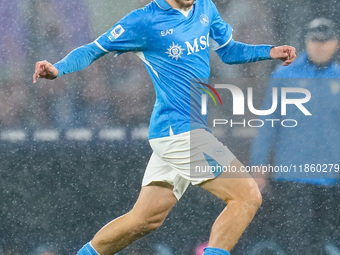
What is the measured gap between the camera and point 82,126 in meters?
5.85

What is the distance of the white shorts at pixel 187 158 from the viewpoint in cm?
413

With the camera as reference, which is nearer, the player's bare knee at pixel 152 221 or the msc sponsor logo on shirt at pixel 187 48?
the msc sponsor logo on shirt at pixel 187 48

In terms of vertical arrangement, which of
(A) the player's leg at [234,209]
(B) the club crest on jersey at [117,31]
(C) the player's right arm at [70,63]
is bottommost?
(A) the player's leg at [234,209]

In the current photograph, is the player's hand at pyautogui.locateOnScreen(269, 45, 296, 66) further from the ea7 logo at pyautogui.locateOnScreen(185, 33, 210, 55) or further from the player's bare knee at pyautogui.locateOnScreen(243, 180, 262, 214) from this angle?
the player's bare knee at pyautogui.locateOnScreen(243, 180, 262, 214)

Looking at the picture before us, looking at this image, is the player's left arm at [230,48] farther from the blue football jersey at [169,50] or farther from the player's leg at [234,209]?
the player's leg at [234,209]

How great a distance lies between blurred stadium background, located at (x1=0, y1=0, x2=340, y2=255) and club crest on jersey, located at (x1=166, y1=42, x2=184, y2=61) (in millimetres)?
1550

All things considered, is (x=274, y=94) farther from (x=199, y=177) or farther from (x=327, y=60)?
(x=199, y=177)

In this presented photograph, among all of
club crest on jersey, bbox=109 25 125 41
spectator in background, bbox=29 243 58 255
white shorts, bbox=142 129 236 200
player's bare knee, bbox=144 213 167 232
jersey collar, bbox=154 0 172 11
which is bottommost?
spectator in background, bbox=29 243 58 255

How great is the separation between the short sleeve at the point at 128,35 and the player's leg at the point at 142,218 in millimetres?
756

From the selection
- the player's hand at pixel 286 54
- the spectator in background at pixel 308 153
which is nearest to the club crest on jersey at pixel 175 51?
the player's hand at pixel 286 54

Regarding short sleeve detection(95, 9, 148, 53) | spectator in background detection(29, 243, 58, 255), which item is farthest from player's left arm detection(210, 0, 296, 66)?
spectator in background detection(29, 243, 58, 255)

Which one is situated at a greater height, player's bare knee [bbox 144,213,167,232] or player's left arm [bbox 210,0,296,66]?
player's left arm [bbox 210,0,296,66]

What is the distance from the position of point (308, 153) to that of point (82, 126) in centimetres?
162

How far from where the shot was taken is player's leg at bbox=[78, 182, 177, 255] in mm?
4367
